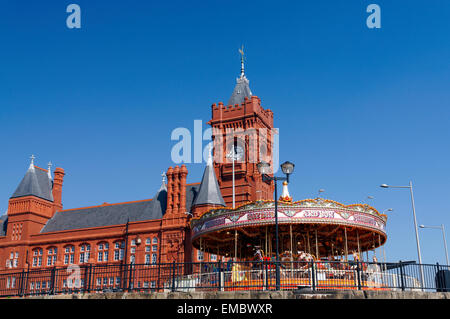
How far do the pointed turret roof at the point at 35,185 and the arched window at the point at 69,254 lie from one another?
11158mm

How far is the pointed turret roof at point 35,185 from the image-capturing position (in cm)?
7838

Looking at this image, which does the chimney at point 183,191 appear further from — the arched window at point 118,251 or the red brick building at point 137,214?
the arched window at point 118,251

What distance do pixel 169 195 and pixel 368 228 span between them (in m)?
38.2

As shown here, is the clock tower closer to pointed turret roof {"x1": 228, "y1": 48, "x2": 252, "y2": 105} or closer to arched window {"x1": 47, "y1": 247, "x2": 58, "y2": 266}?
pointed turret roof {"x1": 228, "y1": 48, "x2": 252, "y2": 105}

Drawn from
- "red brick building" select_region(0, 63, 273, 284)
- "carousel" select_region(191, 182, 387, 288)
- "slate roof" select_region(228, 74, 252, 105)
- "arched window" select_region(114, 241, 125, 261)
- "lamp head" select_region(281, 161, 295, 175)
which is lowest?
"carousel" select_region(191, 182, 387, 288)

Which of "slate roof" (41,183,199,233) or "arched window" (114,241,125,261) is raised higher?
"slate roof" (41,183,199,233)

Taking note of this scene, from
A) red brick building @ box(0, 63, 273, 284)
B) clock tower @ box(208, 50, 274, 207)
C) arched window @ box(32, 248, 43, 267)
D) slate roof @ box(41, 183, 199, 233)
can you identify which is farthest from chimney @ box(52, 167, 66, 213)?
clock tower @ box(208, 50, 274, 207)

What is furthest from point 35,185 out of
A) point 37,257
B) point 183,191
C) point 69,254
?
point 183,191

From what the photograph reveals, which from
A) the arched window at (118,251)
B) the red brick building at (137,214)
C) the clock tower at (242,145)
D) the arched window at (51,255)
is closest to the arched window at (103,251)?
the red brick building at (137,214)

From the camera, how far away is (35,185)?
Result: 3108 inches

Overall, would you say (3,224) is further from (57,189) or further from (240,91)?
(240,91)

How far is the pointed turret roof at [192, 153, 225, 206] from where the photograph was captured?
61406 mm
